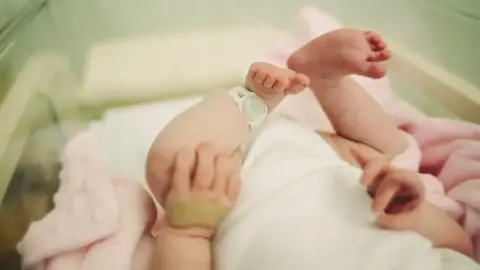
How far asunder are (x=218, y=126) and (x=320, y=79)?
12 centimetres

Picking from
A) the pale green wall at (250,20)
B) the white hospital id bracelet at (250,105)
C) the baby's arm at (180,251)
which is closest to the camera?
the baby's arm at (180,251)

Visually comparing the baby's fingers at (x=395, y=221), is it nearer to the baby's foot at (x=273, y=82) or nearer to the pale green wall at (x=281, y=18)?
the baby's foot at (x=273, y=82)

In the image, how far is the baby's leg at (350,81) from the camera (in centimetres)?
55

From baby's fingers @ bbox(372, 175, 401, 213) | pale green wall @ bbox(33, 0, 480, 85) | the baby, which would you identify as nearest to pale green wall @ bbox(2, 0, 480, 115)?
pale green wall @ bbox(33, 0, 480, 85)

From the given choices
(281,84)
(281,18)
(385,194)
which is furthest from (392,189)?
(281,18)

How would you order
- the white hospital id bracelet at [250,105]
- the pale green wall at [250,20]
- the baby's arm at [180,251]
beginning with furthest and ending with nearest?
the pale green wall at [250,20] → the white hospital id bracelet at [250,105] → the baby's arm at [180,251]

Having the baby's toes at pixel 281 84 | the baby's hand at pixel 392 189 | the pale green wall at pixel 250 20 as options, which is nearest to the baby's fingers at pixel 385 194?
the baby's hand at pixel 392 189

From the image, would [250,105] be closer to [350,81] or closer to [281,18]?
[350,81]

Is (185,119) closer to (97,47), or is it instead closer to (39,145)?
(39,145)

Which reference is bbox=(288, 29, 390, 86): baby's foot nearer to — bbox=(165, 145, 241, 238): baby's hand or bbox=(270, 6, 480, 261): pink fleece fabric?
bbox=(270, 6, 480, 261): pink fleece fabric

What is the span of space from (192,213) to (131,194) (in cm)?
7

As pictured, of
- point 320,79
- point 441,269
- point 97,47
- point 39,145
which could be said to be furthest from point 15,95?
point 441,269

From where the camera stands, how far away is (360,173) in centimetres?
50

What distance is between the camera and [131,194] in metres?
0.49
